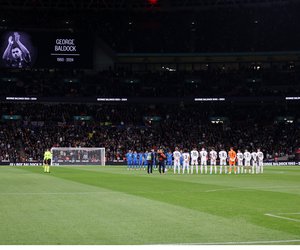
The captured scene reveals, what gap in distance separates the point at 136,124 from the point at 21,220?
64402mm

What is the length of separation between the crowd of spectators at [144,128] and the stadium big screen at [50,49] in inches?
324

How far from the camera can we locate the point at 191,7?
77.4m

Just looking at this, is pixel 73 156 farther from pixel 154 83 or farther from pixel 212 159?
pixel 212 159

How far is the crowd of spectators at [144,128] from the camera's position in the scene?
6831 centimetres

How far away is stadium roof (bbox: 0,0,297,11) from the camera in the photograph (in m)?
74.2

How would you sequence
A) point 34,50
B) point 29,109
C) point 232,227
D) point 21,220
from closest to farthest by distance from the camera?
point 232,227 → point 21,220 → point 34,50 → point 29,109

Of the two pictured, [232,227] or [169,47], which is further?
[169,47]

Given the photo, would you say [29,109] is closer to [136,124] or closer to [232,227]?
[136,124]

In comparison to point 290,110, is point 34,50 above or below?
above

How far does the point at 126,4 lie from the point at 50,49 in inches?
508

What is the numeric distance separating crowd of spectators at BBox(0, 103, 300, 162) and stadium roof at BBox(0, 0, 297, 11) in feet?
43.9

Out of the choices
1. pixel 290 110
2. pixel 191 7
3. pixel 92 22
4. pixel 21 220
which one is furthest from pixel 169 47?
pixel 21 220

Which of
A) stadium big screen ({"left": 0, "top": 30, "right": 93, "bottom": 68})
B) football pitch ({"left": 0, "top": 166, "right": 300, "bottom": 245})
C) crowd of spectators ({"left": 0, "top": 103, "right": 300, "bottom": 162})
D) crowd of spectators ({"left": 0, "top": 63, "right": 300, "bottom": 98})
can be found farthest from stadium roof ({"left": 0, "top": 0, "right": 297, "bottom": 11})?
football pitch ({"left": 0, "top": 166, "right": 300, "bottom": 245})

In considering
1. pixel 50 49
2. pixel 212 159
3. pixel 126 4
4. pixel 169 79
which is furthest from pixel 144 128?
pixel 212 159
